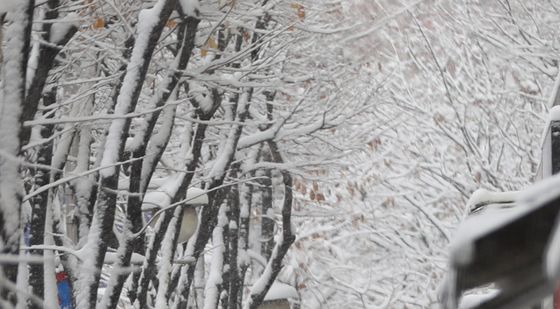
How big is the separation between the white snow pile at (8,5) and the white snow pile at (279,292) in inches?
434

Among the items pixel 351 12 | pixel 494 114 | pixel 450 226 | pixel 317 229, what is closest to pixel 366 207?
pixel 317 229

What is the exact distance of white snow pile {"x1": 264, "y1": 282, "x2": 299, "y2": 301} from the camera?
16.0 m

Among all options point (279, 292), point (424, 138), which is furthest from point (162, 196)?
point (424, 138)

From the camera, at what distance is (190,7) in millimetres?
8375

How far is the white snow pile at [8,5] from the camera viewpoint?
5.24m

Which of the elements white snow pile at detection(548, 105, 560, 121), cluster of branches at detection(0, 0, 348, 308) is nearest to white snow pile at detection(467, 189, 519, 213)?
white snow pile at detection(548, 105, 560, 121)

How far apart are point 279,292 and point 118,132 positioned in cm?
882

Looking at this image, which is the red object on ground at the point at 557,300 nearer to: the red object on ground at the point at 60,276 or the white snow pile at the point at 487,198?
the white snow pile at the point at 487,198

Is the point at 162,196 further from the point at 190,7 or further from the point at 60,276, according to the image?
the point at 190,7

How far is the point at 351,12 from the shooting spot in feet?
59.4

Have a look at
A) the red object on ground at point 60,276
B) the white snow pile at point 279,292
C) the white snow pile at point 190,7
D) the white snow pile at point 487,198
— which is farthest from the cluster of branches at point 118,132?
the white snow pile at point 487,198

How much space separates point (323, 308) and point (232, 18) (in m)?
17.4

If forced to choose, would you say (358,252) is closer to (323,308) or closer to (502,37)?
(323,308)

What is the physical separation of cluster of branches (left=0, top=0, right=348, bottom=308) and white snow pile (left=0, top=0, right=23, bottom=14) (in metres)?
0.02
